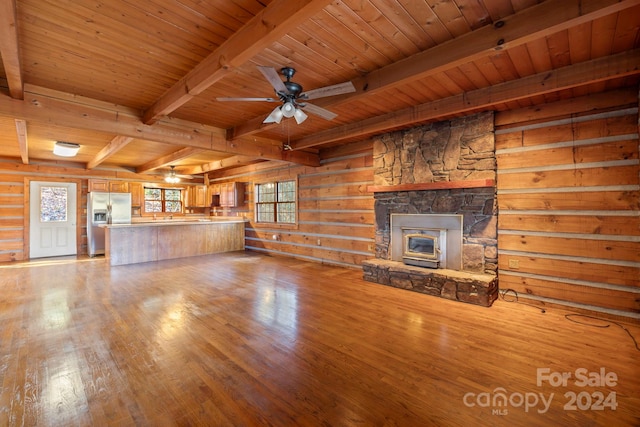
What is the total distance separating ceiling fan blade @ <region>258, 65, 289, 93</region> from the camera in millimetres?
2388

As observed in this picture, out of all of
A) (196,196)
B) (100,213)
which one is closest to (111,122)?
(100,213)

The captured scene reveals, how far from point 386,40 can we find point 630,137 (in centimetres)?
307

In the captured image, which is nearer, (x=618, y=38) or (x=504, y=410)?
(x=504, y=410)

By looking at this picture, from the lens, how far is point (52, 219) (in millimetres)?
7594

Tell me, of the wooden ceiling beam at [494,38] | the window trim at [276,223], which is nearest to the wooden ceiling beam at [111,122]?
the window trim at [276,223]

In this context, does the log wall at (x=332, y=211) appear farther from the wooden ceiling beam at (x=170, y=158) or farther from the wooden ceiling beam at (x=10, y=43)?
the wooden ceiling beam at (x=10, y=43)

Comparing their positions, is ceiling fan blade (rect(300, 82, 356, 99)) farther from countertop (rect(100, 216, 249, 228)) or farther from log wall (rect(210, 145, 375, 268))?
countertop (rect(100, 216, 249, 228))

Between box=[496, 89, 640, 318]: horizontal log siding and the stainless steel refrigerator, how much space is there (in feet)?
30.4

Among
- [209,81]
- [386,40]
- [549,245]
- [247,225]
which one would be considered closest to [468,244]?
[549,245]

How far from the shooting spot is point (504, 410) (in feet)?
5.97

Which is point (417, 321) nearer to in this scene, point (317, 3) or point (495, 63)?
point (495, 63)

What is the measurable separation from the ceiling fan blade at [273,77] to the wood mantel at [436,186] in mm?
2674

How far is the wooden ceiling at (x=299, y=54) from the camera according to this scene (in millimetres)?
2008

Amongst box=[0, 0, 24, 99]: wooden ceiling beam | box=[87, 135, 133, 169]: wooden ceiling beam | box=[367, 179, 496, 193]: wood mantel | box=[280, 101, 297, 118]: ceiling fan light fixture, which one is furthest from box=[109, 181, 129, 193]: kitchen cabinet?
box=[280, 101, 297, 118]: ceiling fan light fixture
